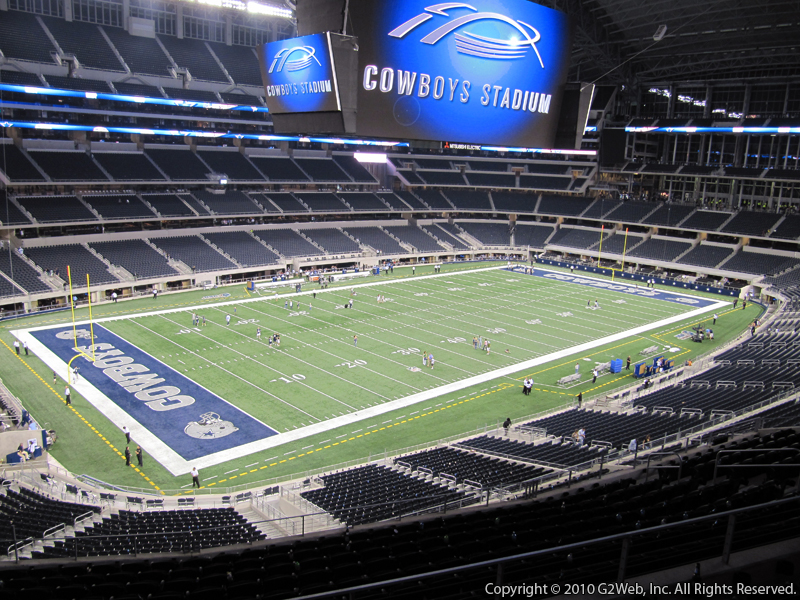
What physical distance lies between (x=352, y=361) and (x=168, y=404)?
31.3 ft

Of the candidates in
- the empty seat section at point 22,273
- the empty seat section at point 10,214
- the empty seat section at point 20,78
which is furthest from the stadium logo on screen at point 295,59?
the empty seat section at point 20,78

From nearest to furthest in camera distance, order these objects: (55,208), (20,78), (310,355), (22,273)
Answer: (310,355) → (22,273) → (20,78) → (55,208)

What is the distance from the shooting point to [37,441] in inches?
810

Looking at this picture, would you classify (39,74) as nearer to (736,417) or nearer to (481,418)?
(481,418)

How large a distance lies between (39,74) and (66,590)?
176 ft

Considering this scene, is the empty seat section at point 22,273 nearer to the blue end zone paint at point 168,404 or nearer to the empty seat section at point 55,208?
the empty seat section at point 55,208

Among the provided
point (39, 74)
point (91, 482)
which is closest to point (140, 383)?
point (91, 482)

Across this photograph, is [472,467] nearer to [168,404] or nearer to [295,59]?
[295,59]

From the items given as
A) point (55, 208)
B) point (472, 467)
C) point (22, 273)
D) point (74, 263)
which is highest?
point (55, 208)

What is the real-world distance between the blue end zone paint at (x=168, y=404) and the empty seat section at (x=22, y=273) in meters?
8.49

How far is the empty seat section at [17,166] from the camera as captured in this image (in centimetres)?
4550

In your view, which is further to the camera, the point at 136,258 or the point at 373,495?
the point at 136,258

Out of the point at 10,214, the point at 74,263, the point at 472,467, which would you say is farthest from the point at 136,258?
the point at 472,467

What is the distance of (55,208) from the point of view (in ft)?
153
